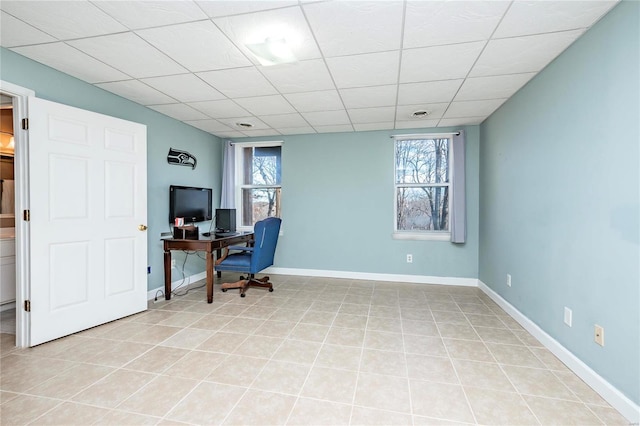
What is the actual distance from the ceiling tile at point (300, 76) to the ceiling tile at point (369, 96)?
0.27 m

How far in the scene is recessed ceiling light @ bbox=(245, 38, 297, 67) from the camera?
195 centimetres

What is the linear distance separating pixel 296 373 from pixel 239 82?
8.37ft

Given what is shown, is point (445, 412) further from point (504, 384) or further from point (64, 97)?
point (64, 97)

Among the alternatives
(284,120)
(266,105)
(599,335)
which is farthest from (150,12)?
(599,335)

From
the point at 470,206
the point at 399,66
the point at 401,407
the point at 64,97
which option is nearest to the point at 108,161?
the point at 64,97

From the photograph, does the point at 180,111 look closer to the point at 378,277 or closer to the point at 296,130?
the point at 296,130

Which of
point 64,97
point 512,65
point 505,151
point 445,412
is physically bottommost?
point 445,412

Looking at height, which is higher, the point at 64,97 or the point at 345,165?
the point at 64,97

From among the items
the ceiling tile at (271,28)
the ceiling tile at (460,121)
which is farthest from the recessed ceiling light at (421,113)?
the ceiling tile at (271,28)

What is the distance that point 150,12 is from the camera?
1713 mm

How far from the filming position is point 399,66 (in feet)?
7.70

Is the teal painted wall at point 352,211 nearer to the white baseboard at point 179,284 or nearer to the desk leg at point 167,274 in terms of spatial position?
the white baseboard at point 179,284

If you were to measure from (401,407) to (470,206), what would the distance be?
131 inches

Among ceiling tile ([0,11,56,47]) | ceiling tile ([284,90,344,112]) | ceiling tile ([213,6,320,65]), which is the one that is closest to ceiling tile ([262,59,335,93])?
ceiling tile ([284,90,344,112])
